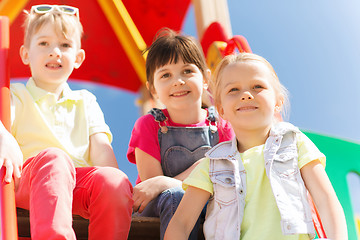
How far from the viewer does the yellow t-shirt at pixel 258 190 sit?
0.99m

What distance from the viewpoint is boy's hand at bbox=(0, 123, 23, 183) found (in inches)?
38.8

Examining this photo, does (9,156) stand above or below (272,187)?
above

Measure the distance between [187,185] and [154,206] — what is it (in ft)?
0.54

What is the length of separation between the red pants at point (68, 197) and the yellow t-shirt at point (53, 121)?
20cm

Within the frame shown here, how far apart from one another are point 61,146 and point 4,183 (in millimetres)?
417

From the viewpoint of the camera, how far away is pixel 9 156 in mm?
1024

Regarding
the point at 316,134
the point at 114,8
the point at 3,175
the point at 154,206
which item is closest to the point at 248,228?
the point at 154,206

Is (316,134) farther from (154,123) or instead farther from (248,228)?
(248,228)

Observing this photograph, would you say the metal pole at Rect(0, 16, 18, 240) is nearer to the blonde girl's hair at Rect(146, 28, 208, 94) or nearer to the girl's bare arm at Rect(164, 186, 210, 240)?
the girl's bare arm at Rect(164, 186, 210, 240)

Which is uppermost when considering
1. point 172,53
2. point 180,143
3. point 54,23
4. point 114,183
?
point 54,23

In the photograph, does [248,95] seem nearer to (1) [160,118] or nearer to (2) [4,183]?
(1) [160,118]

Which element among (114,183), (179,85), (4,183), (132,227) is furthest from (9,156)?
(179,85)

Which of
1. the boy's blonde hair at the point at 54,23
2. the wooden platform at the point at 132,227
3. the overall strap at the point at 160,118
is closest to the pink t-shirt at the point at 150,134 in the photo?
the overall strap at the point at 160,118

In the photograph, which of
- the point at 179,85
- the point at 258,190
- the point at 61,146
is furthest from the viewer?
the point at 179,85
